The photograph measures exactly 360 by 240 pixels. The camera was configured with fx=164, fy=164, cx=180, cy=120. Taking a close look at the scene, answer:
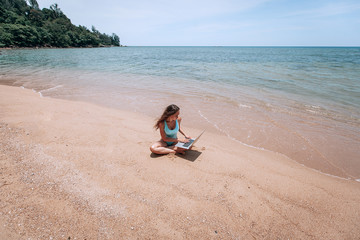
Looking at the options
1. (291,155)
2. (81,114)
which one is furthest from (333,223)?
(81,114)

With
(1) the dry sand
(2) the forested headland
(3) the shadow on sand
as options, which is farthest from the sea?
(2) the forested headland

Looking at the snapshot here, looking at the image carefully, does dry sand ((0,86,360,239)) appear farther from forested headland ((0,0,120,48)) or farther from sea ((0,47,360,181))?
forested headland ((0,0,120,48))

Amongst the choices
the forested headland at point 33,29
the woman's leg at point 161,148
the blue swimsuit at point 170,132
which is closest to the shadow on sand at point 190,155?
the woman's leg at point 161,148

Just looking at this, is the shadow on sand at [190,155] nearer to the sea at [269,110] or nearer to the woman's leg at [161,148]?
the woman's leg at [161,148]

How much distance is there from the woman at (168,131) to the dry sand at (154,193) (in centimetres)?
19

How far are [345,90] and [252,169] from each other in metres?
11.8

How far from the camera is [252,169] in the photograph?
3.66 metres

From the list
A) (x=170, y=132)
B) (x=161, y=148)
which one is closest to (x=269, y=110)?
(x=170, y=132)

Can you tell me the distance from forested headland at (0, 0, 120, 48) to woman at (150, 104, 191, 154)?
80364 millimetres

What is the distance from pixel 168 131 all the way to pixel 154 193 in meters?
1.69

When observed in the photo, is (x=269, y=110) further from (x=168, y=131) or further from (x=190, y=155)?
(x=168, y=131)

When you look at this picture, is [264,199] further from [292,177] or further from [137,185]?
[137,185]

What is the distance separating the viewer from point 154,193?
2852mm

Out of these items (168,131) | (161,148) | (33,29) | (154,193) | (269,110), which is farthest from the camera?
(33,29)
